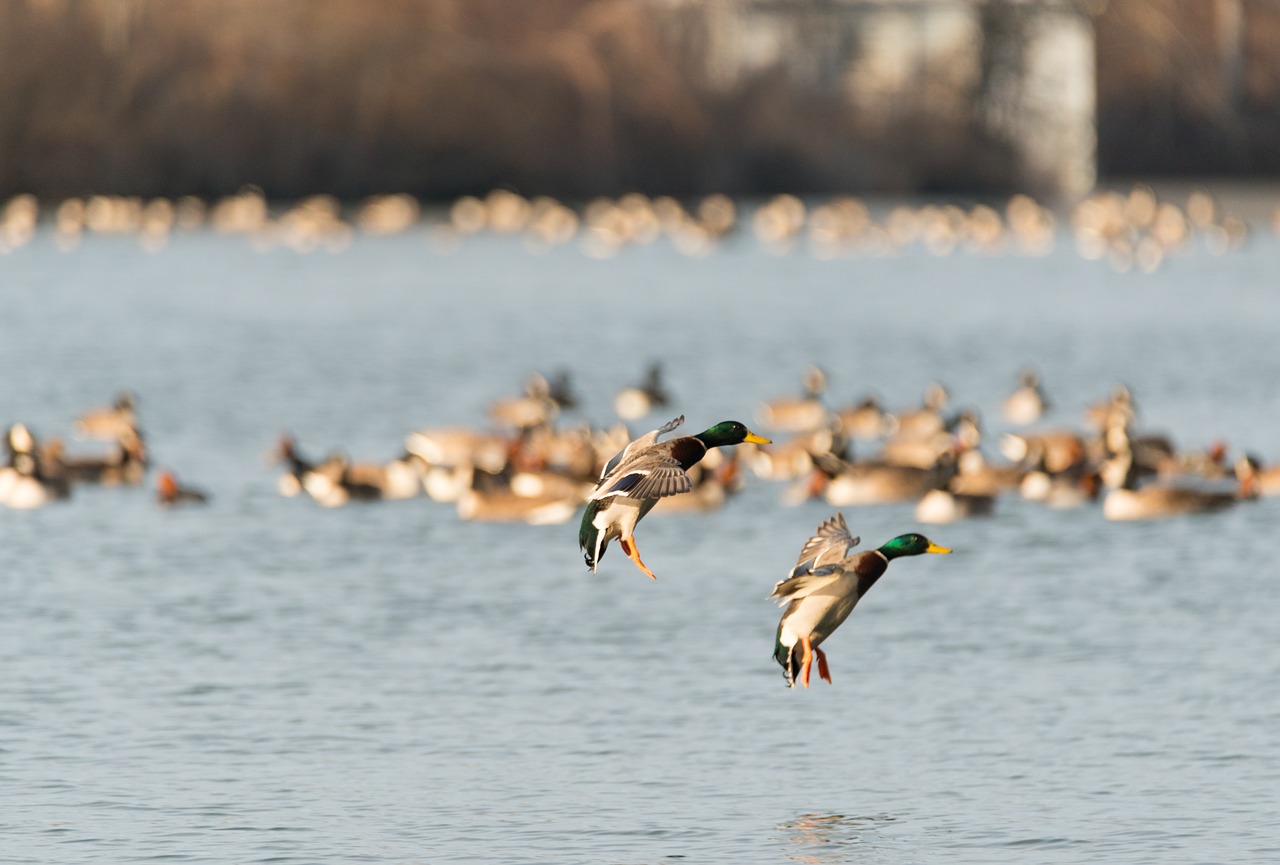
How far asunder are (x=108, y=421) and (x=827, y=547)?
14.5 m

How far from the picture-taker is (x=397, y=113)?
207 ft

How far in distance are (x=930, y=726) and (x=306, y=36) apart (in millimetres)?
52232

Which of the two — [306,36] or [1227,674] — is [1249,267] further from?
[1227,674]

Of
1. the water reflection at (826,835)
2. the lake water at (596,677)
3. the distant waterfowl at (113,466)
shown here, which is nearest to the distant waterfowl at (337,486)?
the lake water at (596,677)

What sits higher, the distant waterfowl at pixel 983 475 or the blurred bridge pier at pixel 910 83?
the blurred bridge pier at pixel 910 83

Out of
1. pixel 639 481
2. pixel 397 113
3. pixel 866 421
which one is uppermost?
pixel 397 113

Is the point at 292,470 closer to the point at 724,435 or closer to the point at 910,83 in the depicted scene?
the point at 724,435

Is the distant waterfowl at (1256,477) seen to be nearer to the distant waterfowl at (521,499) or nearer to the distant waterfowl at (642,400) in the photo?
the distant waterfowl at (521,499)

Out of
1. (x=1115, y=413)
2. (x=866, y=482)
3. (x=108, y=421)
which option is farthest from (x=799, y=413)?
(x=108, y=421)

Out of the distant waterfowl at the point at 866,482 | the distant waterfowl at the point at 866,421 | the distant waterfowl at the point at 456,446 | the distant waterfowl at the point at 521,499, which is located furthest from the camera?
the distant waterfowl at the point at 866,421

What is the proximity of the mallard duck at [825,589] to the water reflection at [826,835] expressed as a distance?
2.03ft

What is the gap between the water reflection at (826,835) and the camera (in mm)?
10076

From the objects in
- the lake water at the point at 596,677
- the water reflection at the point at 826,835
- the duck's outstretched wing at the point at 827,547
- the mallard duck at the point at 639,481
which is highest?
the mallard duck at the point at 639,481

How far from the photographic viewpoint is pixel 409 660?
47.0ft
